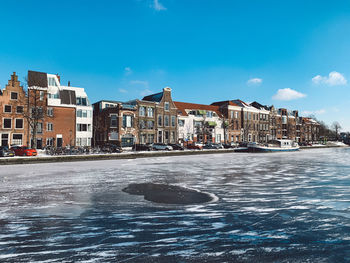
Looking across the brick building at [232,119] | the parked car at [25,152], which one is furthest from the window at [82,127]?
the brick building at [232,119]

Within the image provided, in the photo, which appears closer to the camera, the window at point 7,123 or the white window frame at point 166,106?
Result: the window at point 7,123

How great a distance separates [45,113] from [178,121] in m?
29.4

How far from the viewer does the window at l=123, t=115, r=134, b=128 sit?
2117 inches

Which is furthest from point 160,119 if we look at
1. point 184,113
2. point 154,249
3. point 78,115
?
point 154,249

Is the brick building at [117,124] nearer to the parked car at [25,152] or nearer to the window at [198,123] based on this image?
the window at [198,123]

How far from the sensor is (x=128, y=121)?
178 ft

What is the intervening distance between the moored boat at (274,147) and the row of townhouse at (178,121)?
45.7 ft

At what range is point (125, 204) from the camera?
866 centimetres

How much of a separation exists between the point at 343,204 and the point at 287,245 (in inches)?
186

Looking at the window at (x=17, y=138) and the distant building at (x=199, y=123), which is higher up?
the distant building at (x=199, y=123)

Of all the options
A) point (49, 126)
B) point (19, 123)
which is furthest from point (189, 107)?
point (19, 123)

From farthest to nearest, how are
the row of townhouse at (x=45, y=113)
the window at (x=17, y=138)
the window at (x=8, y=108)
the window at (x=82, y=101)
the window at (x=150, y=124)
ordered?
the window at (x=150, y=124) → the window at (x=82, y=101) → the window at (x=17, y=138) → the window at (x=8, y=108) → the row of townhouse at (x=45, y=113)

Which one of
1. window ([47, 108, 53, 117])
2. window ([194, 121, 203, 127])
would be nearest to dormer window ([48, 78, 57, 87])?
window ([47, 108, 53, 117])

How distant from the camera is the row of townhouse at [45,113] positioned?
43719 millimetres
